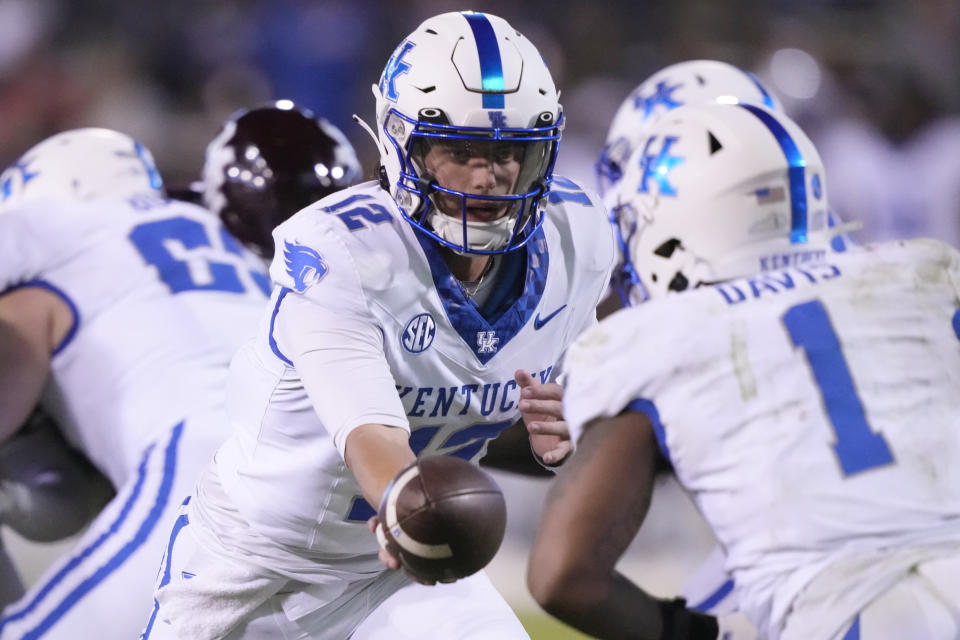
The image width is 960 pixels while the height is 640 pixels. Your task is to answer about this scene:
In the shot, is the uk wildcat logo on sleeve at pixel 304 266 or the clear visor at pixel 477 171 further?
the clear visor at pixel 477 171

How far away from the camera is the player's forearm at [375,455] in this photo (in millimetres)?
1840

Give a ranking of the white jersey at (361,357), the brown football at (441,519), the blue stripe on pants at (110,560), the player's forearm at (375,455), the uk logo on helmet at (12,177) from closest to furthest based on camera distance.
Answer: the brown football at (441,519), the player's forearm at (375,455), the white jersey at (361,357), the blue stripe on pants at (110,560), the uk logo on helmet at (12,177)

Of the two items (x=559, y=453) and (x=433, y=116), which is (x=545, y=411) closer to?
(x=559, y=453)

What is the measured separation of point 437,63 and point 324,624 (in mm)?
1134

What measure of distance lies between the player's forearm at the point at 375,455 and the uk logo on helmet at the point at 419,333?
0.26 meters

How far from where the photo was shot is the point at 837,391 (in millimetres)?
1781

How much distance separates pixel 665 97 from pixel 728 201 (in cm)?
223

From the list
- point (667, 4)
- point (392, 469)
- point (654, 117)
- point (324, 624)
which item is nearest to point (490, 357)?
point (392, 469)

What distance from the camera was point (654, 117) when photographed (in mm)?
4555

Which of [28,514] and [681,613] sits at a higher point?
[681,613]

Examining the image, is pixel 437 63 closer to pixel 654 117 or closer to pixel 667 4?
pixel 654 117

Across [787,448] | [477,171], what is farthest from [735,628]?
[477,171]

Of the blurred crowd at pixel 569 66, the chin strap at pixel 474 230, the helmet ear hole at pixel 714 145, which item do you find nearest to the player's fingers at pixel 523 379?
the chin strap at pixel 474 230

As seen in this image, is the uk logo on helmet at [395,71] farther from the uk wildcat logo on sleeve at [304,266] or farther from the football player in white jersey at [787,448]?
the football player in white jersey at [787,448]
